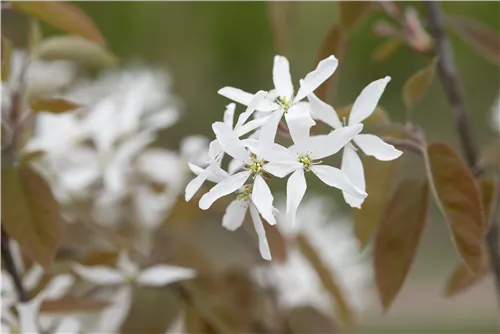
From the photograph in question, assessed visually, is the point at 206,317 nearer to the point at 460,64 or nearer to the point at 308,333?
the point at 308,333

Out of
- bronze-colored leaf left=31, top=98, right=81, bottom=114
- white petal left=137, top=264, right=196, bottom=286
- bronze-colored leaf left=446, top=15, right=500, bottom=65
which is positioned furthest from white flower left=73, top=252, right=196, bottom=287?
bronze-colored leaf left=446, top=15, right=500, bottom=65

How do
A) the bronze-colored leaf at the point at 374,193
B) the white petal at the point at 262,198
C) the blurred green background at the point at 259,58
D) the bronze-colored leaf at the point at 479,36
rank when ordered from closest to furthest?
the white petal at the point at 262,198 < the bronze-colored leaf at the point at 374,193 < the bronze-colored leaf at the point at 479,36 < the blurred green background at the point at 259,58

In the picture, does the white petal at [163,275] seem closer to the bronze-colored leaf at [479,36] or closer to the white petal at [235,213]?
the white petal at [235,213]

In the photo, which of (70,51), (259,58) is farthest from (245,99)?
(259,58)

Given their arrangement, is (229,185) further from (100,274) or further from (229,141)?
(100,274)

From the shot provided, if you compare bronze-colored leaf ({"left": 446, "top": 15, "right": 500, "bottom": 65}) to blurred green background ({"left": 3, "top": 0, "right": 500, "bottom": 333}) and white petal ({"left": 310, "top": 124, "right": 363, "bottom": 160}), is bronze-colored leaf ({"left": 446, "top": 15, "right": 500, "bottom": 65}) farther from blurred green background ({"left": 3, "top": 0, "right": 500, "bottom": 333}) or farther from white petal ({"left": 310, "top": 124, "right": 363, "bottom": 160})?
blurred green background ({"left": 3, "top": 0, "right": 500, "bottom": 333})

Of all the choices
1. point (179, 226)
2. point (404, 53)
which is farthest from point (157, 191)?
point (404, 53)

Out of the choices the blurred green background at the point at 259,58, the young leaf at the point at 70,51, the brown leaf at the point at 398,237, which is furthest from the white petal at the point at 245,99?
the blurred green background at the point at 259,58
